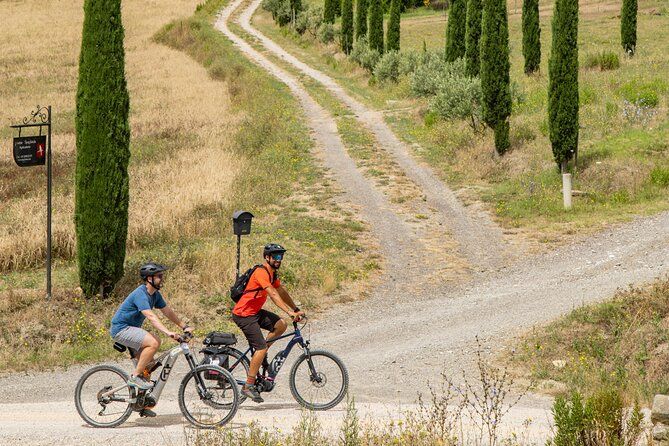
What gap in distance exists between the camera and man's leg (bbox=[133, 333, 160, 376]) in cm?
1047

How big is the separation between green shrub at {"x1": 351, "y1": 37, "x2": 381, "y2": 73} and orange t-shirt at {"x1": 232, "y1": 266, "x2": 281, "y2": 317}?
41514mm

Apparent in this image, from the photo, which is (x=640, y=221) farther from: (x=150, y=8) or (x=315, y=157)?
(x=150, y=8)

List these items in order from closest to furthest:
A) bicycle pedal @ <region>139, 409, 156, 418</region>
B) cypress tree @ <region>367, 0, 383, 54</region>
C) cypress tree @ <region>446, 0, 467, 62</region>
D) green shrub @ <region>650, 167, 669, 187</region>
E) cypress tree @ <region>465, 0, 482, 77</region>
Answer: bicycle pedal @ <region>139, 409, 156, 418</region>, green shrub @ <region>650, 167, 669, 187</region>, cypress tree @ <region>465, 0, 482, 77</region>, cypress tree @ <region>446, 0, 467, 62</region>, cypress tree @ <region>367, 0, 383, 54</region>

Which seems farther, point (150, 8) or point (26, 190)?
point (150, 8)

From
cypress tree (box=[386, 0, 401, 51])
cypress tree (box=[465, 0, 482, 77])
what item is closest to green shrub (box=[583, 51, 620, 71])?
cypress tree (box=[465, 0, 482, 77])

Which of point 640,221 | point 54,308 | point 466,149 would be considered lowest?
point 54,308

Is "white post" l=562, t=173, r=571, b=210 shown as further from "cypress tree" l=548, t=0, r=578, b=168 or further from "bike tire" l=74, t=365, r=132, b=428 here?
"bike tire" l=74, t=365, r=132, b=428

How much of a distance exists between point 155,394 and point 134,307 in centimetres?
119

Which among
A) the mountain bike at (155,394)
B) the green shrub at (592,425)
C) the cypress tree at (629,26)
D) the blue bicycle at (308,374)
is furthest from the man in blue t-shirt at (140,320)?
the cypress tree at (629,26)

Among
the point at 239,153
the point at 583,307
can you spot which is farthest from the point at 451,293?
the point at 239,153

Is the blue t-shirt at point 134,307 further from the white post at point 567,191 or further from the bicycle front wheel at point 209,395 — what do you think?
the white post at point 567,191

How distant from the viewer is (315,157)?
103 feet

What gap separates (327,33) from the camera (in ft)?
221

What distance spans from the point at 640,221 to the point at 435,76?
19.1m
